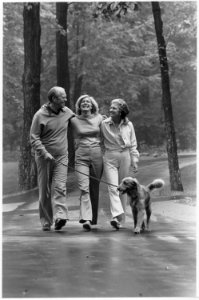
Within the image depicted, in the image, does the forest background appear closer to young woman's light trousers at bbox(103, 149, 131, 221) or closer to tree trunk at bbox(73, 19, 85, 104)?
tree trunk at bbox(73, 19, 85, 104)

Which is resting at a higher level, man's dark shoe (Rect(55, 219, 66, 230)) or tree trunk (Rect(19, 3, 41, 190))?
tree trunk (Rect(19, 3, 41, 190))

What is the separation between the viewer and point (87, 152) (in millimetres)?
8844

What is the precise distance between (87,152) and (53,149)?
→ 464mm

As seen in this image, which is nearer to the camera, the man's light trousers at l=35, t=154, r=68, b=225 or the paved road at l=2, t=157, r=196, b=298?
the paved road at l=2, t=157, r=196, b=298

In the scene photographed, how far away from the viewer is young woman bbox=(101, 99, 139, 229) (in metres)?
8.87

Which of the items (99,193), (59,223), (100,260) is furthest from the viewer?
(99,193)

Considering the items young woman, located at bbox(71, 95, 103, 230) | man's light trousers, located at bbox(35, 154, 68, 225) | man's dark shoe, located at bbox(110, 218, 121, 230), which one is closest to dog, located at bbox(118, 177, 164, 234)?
man's dark shoe, located at bbox(110, 218, 121, 230)

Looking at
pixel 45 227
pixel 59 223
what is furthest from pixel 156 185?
pixel 45 227

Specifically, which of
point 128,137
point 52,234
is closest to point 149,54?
point 128,137

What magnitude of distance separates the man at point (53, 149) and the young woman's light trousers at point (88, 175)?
208 mm

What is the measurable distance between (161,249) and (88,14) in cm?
1255

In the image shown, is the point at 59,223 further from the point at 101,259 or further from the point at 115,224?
the point at 101,259

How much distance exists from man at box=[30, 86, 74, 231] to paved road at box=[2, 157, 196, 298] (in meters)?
0.29

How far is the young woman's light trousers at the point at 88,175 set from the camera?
28.8 ft
